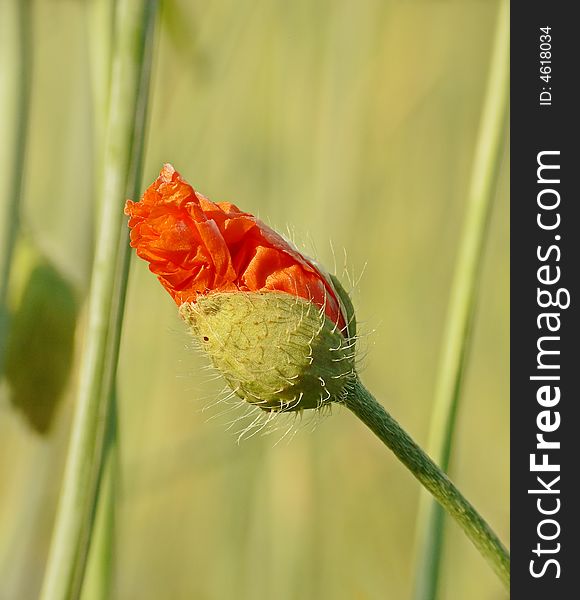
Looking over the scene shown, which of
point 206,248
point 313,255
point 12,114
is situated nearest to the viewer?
point 206,248

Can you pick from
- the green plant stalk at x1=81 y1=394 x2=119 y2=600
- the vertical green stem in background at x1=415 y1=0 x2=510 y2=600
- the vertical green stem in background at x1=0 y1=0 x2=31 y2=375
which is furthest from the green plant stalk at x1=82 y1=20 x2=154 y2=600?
the vertical green stem in background at x1=415 y1=0 x2=510 y2=600

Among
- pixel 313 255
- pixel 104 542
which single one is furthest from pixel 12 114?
pixel 313 255

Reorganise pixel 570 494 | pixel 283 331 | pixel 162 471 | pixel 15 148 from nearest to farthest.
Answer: pixel 283 331
pixel 15 148
pixel 570 494
pixel 162 471

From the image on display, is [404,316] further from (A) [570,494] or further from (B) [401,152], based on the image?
(A) [570,494]

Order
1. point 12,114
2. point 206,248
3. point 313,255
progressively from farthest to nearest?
point 313,255, point 12,114, point 206,248

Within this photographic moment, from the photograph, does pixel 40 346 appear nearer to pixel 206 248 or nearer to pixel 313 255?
pixel 206 248

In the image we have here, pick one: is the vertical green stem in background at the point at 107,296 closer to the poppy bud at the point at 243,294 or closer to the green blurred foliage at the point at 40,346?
the poppy bud at the point at 243,294

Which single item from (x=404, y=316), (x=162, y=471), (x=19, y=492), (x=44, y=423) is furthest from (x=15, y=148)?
(x=404, y=316)
